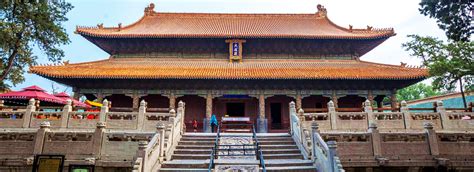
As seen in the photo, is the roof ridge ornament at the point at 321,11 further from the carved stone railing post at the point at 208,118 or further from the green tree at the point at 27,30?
the green tree at the point at 27,30

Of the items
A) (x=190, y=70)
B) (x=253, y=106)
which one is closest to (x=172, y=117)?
(x=190, y=70)

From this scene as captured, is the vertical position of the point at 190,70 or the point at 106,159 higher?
the point at 190,70

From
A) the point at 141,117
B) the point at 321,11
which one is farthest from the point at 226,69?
the point at 321,11

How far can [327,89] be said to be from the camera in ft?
56.1

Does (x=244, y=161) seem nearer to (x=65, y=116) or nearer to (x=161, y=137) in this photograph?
(x=161, y=137)

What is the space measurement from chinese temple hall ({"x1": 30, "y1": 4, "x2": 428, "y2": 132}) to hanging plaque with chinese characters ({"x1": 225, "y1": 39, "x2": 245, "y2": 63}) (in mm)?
70

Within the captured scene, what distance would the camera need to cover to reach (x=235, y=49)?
61.8 ft

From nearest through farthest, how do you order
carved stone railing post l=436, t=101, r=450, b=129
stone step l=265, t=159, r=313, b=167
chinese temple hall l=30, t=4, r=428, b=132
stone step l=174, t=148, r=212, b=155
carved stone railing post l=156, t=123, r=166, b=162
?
1. stone step l=265, t=159, r=313, b=167
2. carved stone railing post l=156, t=123, r=166, b=162
3. stone step l=174, t=148, r=212, b=155
4. carved stone railing post l=436, t=101, r=450, b=129
5. chinese temple hall l=30, t=4, r=428, b=132

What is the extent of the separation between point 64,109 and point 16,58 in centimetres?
634

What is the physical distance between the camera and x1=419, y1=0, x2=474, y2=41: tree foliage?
1073 cm

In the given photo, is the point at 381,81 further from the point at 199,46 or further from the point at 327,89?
the point at 199,46

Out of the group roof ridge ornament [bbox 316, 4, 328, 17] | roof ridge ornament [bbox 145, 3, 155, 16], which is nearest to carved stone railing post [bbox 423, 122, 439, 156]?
roof ridge ornament [bbox 316, 4, 328, 17]

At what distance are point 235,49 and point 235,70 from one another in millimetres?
2583

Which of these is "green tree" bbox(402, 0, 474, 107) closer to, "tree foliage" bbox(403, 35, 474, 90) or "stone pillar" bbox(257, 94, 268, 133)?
"tree foliage" bbox(403, 35, 474, 90)
